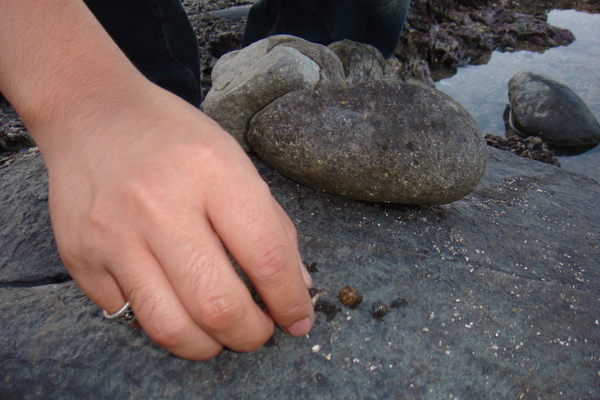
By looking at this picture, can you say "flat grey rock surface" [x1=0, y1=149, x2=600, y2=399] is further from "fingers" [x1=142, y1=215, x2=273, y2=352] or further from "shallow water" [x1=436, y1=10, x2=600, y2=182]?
"shallow water" [x1=436, y1=10, x2=600, y2=182]

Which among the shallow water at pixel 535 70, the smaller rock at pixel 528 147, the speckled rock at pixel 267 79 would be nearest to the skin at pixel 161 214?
the speckled rock at pixel 267 79

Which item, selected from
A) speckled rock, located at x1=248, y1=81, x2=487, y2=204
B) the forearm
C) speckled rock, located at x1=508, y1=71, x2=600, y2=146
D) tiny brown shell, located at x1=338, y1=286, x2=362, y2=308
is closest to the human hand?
the forearm

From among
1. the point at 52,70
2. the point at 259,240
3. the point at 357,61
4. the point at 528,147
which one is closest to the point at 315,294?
the point at 259,240

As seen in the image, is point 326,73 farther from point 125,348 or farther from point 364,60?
point 125,348

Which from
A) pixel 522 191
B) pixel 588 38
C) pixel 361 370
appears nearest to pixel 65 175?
pixel 361 370

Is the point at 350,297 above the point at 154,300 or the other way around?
the other way around

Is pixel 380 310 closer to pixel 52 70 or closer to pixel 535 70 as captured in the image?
pixel 52 70

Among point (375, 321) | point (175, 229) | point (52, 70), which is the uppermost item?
point (52, 70)

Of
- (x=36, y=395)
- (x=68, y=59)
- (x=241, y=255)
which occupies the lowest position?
(x=36, y=395)
